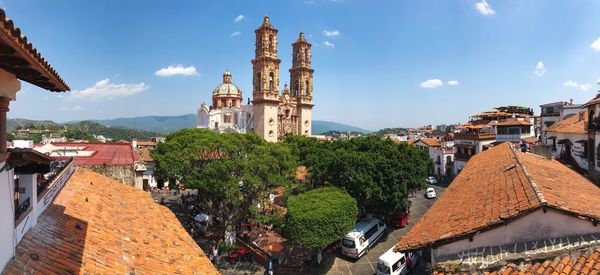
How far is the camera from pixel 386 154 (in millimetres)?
25516

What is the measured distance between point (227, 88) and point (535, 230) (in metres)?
65.3

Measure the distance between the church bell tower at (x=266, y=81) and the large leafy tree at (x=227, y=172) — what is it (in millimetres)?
32499

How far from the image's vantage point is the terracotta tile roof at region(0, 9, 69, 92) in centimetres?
288

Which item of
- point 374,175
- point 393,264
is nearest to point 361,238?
point 393,264

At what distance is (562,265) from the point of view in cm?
594

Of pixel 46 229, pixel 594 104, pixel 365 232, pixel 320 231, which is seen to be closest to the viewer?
pixel 46 229

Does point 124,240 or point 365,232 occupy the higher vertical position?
point 124,240

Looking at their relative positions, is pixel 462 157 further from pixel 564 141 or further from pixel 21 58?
pixel 21 58

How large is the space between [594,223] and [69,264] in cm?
1012

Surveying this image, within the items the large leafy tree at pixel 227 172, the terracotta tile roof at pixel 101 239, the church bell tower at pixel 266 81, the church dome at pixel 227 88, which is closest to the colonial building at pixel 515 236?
the terracotta tile roof at pixel 101 239

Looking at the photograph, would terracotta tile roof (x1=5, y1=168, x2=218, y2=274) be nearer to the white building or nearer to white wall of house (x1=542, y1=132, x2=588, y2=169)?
white wall of house (x1=542, y1=132, x2=588, y2=169)

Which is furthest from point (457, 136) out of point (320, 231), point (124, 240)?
point (124, 240)

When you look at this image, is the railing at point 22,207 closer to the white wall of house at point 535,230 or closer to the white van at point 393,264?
the white wall of house at point 535,230

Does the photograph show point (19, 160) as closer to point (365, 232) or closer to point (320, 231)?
point (320, 231)
